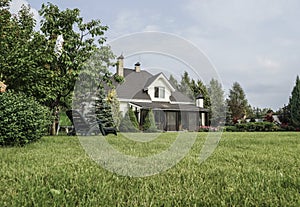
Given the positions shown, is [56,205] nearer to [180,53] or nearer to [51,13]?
[180,53]

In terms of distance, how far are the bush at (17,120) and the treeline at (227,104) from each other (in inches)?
137

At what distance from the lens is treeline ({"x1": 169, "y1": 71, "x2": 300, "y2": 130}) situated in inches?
295

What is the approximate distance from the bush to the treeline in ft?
11.4

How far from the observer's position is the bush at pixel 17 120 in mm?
5262

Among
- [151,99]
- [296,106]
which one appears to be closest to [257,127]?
[296,106]

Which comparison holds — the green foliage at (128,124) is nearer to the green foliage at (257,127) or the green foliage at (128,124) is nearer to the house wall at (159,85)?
the house wall at (159,85)

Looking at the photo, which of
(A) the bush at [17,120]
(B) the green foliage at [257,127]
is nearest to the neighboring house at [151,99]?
(B) the green foliage at [257,127]

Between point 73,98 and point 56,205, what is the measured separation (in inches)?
445

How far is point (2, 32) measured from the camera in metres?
9.47

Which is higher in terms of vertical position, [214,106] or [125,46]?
[125,46]

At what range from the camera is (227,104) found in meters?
27.4

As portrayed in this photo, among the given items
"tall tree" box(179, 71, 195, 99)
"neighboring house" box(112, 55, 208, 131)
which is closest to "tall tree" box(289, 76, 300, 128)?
"neighboring house" box(112, 55, 208, 131)

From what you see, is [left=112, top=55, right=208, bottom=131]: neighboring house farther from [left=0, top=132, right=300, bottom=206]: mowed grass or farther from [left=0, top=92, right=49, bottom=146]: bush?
[left=0, top=132, right=300, bottom=206]: mowed grass

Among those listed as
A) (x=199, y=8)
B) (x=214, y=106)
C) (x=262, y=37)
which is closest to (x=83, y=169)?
(x=199, y=8)
